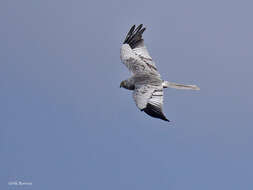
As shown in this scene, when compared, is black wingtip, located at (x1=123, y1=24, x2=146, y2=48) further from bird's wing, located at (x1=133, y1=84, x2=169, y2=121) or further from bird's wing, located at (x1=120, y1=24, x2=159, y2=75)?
bird's wing, located at (x1=133, y1=84, x2=169, y2=121)

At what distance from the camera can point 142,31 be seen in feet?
114

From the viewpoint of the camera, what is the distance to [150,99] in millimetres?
28953

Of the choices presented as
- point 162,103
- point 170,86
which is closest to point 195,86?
point 170,86

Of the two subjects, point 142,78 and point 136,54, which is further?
point 136,54

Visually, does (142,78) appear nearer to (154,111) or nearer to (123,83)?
(123,83)

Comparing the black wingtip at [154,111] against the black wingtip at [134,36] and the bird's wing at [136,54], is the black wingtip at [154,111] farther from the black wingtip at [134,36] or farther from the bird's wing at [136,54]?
the black wingtip at [134,36]

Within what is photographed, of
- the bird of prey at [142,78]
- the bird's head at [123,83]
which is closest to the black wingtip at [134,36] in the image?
the bird of prey at [142,78]

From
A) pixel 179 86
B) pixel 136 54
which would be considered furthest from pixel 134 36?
pixel 179 86

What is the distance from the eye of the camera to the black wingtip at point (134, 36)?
3447 centimetres

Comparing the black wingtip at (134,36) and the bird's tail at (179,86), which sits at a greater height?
the black wingtip at (134,36)

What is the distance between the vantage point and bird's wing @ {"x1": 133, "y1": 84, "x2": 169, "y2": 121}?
28.1 m

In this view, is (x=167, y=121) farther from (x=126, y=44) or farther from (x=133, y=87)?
(x=126, y=44)

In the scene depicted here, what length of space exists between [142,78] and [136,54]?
323 cm

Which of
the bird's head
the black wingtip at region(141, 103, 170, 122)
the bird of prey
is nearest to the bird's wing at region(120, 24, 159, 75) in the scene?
the bird of prey
